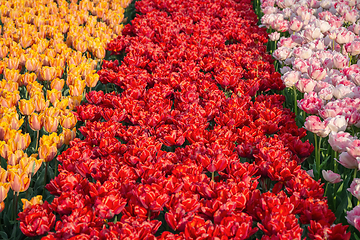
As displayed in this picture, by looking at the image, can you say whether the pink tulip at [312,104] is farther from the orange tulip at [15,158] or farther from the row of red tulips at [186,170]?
the orange tulip at [15,158]

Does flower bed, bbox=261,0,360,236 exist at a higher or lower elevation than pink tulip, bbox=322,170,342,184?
higher

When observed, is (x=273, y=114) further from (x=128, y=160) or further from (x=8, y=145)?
(x=8, y=145)

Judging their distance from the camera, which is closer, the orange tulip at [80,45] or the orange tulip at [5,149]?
the orange tulip at [5,149]

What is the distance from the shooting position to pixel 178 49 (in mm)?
4195

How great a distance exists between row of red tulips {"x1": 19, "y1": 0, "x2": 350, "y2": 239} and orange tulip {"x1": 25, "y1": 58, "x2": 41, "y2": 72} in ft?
2.23

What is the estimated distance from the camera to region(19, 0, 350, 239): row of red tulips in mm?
1562

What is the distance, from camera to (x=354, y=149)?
6.12 ft

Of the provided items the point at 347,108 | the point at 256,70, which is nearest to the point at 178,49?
the point at 256,70

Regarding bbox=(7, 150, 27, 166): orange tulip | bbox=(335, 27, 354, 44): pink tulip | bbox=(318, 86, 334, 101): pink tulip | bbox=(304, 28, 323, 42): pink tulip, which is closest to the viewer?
bbox=(7, 150, 27, 166): orange tulip

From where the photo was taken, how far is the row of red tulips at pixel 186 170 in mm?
1562

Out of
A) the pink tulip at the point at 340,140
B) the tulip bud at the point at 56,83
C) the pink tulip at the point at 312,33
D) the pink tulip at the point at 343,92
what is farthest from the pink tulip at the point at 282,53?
the tulip bud at the point at 56,83

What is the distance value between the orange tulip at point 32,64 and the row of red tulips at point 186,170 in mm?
679

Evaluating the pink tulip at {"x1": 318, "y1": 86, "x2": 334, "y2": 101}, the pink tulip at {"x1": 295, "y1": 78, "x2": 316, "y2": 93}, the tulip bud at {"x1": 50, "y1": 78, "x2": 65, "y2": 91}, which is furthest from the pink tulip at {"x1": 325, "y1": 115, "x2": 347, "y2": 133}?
the tulip bud at {"x1": 50, "y1": 78, "x2": 65, "y2": 91}

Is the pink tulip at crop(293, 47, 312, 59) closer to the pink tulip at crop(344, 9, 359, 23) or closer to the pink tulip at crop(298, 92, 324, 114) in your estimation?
the pink tulip at crop(298, 92, 324, 114)
